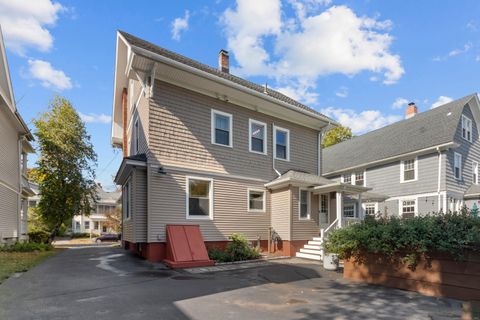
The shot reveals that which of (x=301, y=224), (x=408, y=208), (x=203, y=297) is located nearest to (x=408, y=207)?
(x=408, y=208)

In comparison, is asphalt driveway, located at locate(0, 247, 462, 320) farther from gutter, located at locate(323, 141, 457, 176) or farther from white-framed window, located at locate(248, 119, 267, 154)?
gutter, located at locate(323, 141, 457, 176)

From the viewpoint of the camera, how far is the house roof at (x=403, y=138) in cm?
1903

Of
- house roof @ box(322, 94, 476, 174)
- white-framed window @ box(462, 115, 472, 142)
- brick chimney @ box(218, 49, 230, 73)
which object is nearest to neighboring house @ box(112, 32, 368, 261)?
brick chimney @ box(218, 49, 230, 73)

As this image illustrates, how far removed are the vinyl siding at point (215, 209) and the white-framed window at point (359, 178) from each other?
37.1 ft

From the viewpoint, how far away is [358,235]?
808cm

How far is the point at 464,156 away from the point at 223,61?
16164mm

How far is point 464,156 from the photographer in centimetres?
2002

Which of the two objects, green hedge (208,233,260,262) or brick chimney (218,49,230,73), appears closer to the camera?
green hedge (208,233,260,262)

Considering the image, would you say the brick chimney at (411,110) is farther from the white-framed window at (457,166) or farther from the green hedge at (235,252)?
the green hedge at (235,252)

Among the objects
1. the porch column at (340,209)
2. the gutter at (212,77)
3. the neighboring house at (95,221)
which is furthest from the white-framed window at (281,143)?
the neighboring house at (95,221)

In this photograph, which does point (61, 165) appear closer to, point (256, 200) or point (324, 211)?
point (256, 200)

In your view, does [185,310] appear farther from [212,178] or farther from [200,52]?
[200,52]

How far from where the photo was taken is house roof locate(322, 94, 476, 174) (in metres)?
19.0

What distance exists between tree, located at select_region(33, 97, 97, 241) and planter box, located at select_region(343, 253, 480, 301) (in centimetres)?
1830
